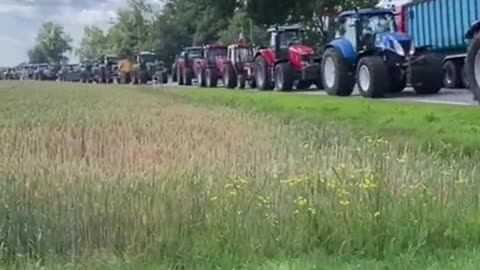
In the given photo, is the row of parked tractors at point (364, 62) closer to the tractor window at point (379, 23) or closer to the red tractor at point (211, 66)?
the tractor window at point (379, 23)

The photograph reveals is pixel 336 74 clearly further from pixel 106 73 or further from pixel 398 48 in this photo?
pixel 106 73

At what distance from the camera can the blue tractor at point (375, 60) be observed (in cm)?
2378

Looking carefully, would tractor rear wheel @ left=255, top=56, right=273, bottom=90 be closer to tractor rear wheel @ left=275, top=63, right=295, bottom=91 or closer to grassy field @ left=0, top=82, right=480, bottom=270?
tractor rear wheel @ left=275, top=63, right=295, bottom=91

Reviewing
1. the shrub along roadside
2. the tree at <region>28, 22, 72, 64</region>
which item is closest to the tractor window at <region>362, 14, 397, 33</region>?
the shrub along roadside

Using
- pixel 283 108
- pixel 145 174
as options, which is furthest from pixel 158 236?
pixel 283 108

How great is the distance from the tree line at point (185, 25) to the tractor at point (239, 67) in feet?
12.2

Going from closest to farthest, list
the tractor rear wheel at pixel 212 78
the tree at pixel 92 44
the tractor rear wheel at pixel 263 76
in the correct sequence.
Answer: the tractor rear wheel at pixel 263 76 < the tractor rear wheel at pixel 212 78 < the tree at pixel 92 44

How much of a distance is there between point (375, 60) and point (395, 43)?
860 millimetres

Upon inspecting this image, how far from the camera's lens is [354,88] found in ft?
90.7

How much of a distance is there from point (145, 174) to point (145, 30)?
113888 mm

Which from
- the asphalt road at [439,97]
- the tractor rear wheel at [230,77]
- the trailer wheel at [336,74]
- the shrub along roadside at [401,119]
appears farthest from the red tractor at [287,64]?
the shrub along roadside at [401,119]

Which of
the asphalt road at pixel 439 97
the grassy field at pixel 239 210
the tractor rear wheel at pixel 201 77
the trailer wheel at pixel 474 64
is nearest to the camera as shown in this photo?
the grassy field at pixel 239 210

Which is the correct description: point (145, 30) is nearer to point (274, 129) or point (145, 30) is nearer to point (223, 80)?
point (223, 80)

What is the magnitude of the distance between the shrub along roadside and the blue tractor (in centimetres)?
213
